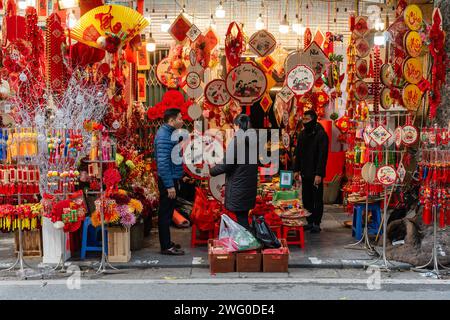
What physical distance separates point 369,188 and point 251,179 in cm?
206

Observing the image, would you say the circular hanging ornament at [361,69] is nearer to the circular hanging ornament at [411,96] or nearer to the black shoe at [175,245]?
the circular hanging ornament at [411,96]

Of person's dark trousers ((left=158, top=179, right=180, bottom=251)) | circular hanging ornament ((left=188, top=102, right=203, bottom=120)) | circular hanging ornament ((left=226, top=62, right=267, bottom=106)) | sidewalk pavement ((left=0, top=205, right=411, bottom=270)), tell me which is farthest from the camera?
circular hanging ornament ((left=188, top=102, right=203, bottom=120))

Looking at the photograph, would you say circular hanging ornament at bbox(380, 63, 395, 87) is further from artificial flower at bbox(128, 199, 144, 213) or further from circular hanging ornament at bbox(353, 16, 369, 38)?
artificial flower at bbox(128, 199, 144, 213)

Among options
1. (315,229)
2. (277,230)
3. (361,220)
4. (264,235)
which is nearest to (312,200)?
(315,229)

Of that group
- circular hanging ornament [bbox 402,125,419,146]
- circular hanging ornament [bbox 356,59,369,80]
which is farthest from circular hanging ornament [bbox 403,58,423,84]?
circular hanging ornament [bbox 356,59,369,80]

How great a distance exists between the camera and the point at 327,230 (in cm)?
1021

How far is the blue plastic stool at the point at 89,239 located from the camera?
812cm

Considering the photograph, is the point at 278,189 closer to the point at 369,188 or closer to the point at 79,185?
the point at 369,188

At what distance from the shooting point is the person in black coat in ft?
24.4

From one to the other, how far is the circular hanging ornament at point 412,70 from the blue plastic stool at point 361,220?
2.42 m

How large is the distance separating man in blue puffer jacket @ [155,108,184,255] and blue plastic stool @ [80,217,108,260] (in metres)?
0.92

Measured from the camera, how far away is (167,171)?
803cm

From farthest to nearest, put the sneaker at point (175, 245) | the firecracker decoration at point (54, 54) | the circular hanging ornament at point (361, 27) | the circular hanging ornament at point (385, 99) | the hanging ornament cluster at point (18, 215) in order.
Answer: the circular hanging ornament at point (361, 27)
the circular hanging ornament at point (385, 99)
the firecracker decoration at point (54, 54)
the sneaker at point (175, 245)
the hanging ornament cluster at point (18, 215)

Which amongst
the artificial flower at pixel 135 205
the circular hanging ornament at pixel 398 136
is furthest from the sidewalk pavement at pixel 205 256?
the circular hanging ornament at pixel 398 136
